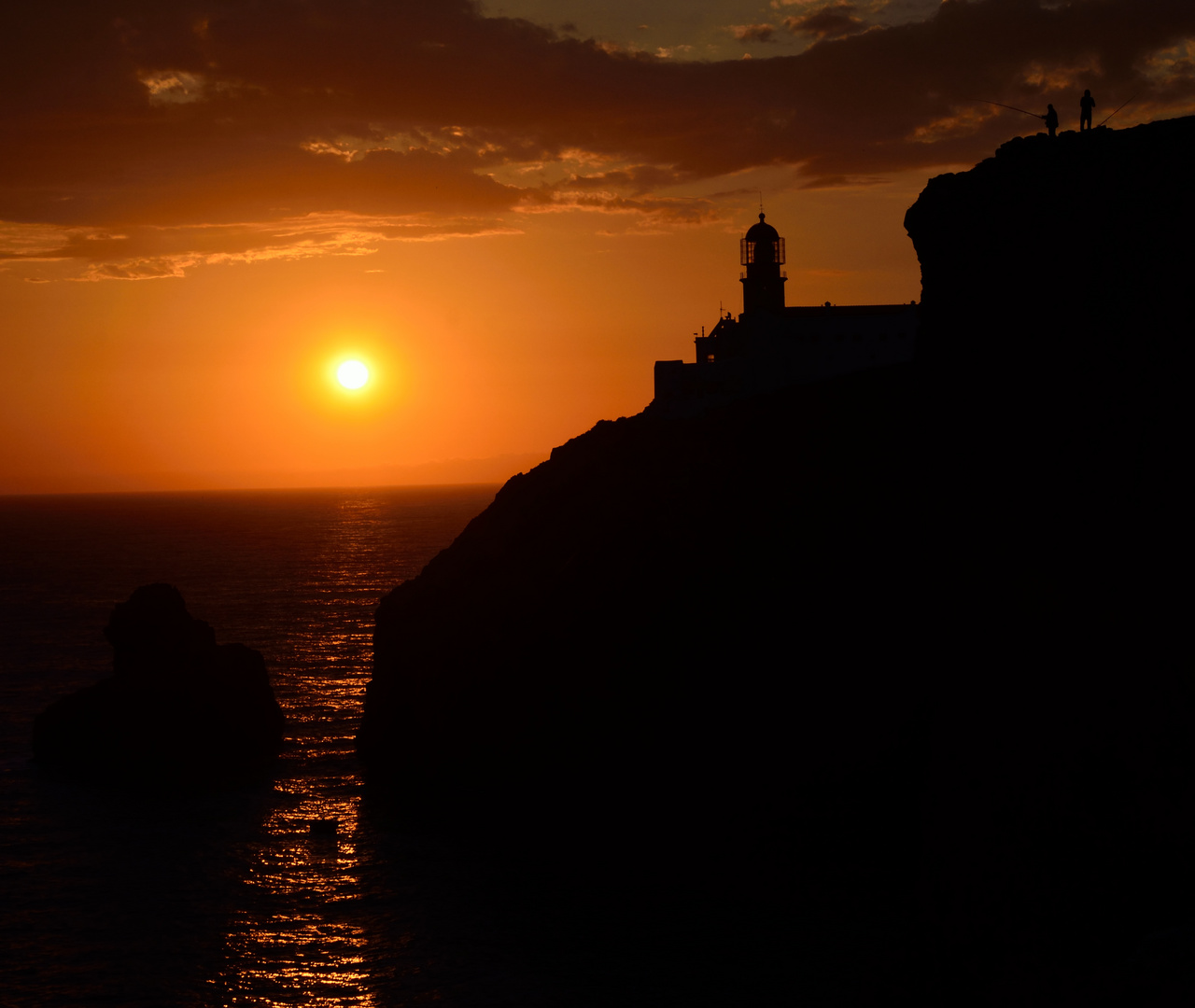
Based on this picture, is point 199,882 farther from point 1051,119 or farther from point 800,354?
point 800,354

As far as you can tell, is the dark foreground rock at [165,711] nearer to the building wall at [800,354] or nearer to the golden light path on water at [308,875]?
the golden light path on water at [308,875]

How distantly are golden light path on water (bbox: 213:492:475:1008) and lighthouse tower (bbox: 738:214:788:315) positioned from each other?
40665 mm

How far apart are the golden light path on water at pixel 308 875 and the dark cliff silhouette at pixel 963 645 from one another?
6.07 meters

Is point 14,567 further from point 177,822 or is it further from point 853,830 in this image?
point 853,830

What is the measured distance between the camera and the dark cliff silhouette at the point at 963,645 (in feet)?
50.4

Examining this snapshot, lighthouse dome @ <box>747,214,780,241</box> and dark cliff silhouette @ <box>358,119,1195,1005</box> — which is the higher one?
lighthouse dome @ <box>747,214,780,241</box>

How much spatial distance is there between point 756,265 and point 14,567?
417ft

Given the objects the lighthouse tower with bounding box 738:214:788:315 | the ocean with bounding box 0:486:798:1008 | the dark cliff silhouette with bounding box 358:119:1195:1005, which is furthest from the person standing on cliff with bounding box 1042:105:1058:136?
the lighthouse tower with bounding box 738:214:788:315

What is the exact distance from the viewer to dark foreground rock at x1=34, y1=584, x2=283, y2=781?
143 ft

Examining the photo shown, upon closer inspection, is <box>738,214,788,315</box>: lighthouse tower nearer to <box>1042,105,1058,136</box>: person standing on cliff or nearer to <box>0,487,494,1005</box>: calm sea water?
<box>0,487,494,1005</box>: calm sea water

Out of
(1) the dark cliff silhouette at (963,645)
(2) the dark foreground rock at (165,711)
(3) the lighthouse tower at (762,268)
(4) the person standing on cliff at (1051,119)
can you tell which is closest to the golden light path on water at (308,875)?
(2) the dark foreground rock at (165,711)

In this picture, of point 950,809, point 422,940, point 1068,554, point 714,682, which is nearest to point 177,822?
point 422,940

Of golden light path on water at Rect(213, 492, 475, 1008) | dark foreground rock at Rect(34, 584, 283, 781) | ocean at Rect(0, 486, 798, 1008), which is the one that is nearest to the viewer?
ocean at Rect(0, 486, 798, 1008)

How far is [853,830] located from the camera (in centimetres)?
3381
